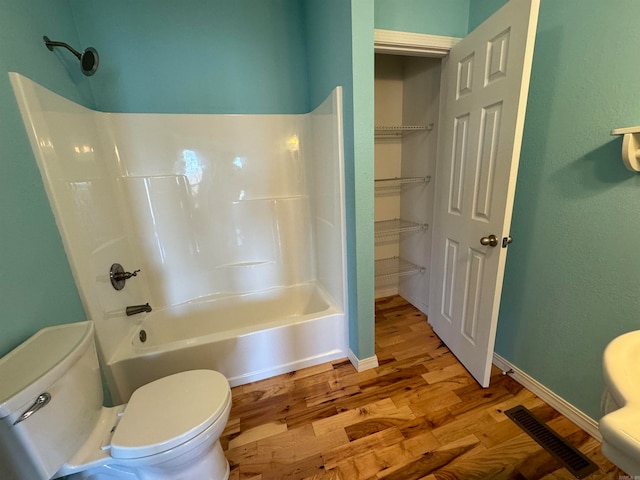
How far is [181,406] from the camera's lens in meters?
1.03

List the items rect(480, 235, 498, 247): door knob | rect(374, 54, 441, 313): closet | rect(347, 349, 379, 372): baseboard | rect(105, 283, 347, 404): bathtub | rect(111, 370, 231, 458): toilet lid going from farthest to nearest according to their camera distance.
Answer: rect(374, 54, 441, 313): closet → rect(347, 349, 379, 372): baseboard → rect(105, 283, 347, 404): bathtub → rect(480, 235, 498, 247): door knob → rect(111, 370, 231, 458): toilet lid

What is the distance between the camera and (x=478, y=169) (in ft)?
4.54

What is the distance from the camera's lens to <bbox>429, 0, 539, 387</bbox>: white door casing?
1.13 metres

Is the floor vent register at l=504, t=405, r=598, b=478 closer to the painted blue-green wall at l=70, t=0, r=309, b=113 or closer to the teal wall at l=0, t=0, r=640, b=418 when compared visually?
the teal wall at l=0, t=0, r=640, b=418

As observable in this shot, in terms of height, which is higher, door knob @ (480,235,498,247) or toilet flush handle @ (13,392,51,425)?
door knob @ (480,235,498,247)

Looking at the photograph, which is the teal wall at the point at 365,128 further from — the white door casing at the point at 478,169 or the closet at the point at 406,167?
the closet at the point at 406,167

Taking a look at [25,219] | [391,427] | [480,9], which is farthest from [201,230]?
[480,9]

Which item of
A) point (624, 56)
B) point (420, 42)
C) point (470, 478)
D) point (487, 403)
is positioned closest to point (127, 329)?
point (470, 478)

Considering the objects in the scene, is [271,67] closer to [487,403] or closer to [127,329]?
[127,329]

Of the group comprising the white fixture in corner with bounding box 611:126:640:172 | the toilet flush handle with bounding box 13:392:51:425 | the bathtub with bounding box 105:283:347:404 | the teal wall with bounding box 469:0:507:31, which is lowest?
the bathtub with bounding box 105:283:347:404

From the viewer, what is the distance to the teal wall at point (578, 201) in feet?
3.25

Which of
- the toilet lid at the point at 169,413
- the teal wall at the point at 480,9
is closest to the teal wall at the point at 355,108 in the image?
the teal wall at the point at 480,9

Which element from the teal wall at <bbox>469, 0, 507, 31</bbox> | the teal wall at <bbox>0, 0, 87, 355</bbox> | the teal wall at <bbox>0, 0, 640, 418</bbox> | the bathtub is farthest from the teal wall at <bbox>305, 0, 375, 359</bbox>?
the teal wall at <bbox>0, 0, 87, 355</bbox>

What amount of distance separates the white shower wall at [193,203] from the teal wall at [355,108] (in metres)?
0.10
